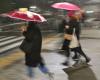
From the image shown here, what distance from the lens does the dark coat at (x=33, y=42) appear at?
8219mm

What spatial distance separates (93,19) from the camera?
29656mm

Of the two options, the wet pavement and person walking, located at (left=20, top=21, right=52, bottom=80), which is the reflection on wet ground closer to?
the wet pavement

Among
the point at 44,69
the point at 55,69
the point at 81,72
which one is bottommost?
the point at 55,69

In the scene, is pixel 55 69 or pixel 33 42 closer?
pixel 33 42

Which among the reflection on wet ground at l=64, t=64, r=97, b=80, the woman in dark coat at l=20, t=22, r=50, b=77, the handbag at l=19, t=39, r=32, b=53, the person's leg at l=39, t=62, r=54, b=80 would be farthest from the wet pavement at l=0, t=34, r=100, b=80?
the handbag at l=19, t=39, r=32, b=53

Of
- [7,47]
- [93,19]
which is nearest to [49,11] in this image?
[93,19]

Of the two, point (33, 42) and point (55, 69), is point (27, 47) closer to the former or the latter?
point (33, 42)

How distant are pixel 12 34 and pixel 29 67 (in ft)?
34.5

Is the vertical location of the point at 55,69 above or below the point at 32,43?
below

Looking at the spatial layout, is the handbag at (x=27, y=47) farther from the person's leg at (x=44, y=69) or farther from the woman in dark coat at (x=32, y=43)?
the person's leg at (x=44, y=69)

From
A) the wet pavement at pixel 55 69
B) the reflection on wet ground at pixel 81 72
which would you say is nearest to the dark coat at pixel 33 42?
the wet pavement at pixel 55 69

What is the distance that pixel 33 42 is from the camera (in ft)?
27.0

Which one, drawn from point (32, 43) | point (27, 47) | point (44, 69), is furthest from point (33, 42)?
point (44, 69)

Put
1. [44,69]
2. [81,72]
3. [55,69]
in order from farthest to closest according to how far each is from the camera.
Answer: [55,69], [81,72], [44,69]
